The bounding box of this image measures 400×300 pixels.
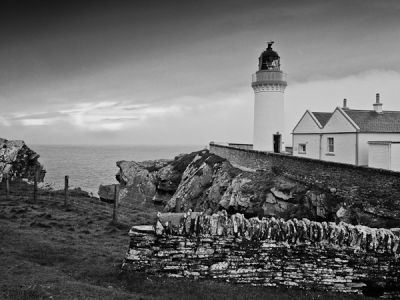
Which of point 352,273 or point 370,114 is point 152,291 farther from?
point 370,114

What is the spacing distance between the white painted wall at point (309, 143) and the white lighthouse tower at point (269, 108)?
491 centimetres

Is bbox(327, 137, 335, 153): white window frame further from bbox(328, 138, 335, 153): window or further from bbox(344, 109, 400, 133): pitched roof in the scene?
bbox(344, 109, 400, 133): pitched roof

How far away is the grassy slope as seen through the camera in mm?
7949

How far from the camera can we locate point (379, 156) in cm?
2411

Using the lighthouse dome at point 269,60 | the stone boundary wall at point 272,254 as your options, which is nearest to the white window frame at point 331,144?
the lighthouse dome at point 269,60

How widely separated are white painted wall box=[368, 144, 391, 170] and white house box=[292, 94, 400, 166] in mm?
1467

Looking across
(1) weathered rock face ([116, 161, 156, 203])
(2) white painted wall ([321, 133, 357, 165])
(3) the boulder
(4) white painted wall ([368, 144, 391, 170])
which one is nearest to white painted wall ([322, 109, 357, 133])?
(2) white painted wall ([321, 133, 357, 165])

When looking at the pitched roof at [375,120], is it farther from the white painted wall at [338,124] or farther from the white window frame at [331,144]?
the white window frame at [331,144]

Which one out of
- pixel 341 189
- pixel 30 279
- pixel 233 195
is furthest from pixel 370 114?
pixel 30 279

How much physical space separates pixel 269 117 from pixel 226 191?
1382 centimetres

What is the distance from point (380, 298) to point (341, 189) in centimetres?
1272

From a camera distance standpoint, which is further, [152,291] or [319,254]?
[319,254]

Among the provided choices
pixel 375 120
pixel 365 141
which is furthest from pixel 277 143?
pixel 365 141

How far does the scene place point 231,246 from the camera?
8.75 meters
